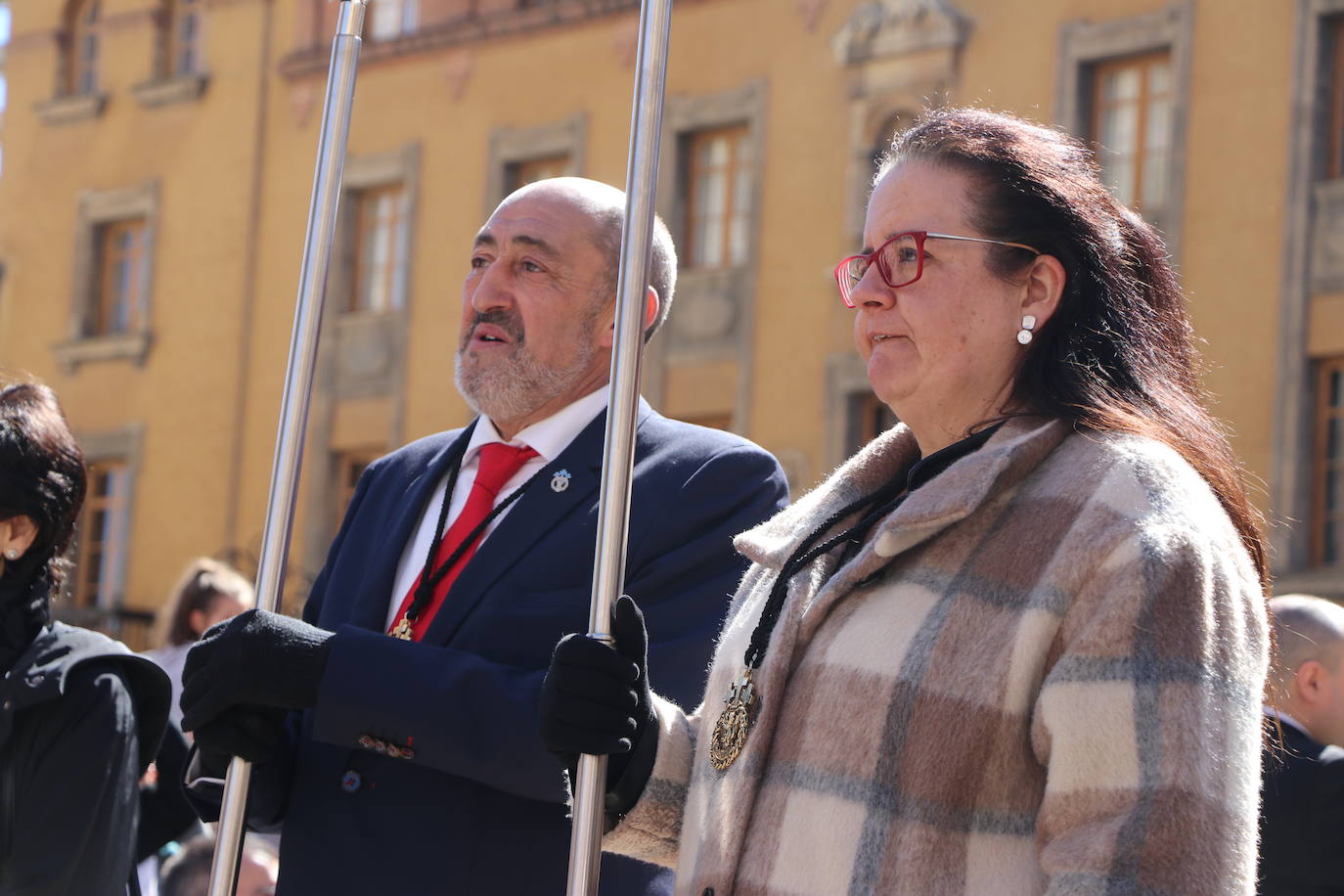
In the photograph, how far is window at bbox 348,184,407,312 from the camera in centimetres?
2188

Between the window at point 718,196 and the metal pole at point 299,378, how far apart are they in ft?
51.2

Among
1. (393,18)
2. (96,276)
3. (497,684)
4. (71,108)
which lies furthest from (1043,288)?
(71,108)

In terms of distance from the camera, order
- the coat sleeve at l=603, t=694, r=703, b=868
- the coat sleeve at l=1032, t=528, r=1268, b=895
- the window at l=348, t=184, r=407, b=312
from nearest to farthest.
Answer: the coat sleeve at l=1032, t=528, r=1268, b=895, the coat sleeve at l=603, t=694, r=703, b=868, the window at l=348, t=184, r=407, b=312

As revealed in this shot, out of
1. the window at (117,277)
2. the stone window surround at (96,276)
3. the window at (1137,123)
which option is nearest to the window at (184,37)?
the stone window surround at (96,276)

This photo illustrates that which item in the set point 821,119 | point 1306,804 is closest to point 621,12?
point 821,119

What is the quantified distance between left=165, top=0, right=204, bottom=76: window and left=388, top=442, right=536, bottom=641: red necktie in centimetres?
2114

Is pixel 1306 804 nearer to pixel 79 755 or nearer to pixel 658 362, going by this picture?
pixel 79 755

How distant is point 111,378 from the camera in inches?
949

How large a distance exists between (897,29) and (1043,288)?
15.6 m

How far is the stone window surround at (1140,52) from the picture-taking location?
643 inches

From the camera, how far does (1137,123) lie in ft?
55.5

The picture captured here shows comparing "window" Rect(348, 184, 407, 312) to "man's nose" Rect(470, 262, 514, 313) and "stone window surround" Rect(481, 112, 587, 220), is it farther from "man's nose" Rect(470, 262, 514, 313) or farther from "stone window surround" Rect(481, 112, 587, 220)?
"man's nose" Rect(470, 262, 514, 313)

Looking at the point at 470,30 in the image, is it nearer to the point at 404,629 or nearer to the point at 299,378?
the point at 404,629

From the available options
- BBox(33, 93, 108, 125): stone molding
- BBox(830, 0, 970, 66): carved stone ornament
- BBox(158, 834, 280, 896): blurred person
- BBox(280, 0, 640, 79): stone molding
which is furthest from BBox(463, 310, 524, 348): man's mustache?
BBox(33, 93, 108, 125): stone molding
